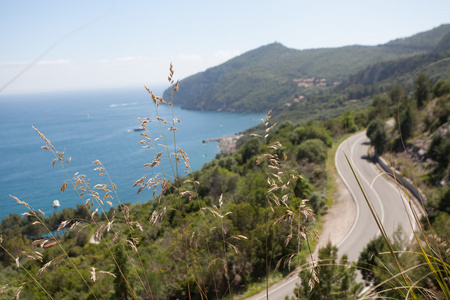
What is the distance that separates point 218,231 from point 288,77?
499 ft

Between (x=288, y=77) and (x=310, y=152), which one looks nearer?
(x=310, y=152)

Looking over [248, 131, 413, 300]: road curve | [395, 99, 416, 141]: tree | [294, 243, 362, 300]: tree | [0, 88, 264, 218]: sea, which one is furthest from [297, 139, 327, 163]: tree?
[294, 243, 362, 300]: tree

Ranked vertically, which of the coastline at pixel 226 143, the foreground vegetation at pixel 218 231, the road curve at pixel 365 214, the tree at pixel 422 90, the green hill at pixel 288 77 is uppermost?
the green hill at pixel 288 77

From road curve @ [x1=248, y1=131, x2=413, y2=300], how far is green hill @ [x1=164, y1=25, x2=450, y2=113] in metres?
95.8

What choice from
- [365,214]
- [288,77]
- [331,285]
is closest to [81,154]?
[365,214]

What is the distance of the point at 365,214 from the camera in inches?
674

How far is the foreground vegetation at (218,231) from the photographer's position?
6.06 ft

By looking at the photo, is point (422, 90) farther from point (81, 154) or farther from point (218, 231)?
point (81, 154)

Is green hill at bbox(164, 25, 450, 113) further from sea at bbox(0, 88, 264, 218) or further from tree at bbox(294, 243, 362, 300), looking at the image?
tree at bbox(294, 243, 362, 300)

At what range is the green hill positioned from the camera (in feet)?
428

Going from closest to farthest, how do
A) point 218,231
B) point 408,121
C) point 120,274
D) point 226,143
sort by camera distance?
point 120,274 → point 218,231 → point 408,121 → point 226,143

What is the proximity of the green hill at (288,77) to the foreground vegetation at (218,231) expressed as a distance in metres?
98.4

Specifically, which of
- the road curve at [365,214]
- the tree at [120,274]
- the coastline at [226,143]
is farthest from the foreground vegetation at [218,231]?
the coastline at [226,143]

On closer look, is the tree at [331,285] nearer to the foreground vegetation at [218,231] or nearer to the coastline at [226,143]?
the foreground vegetation at [218,231]
